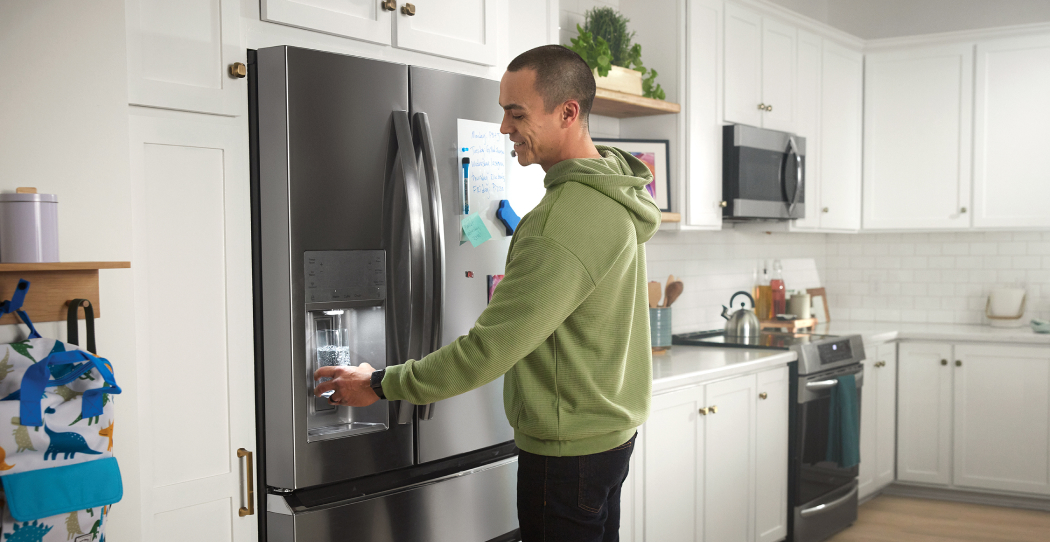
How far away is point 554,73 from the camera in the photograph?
153 centimetres

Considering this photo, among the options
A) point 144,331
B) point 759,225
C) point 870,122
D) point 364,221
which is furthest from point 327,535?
point 870,122

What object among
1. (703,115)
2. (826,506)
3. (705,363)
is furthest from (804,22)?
(826,506)

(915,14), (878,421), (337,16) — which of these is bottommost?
(878,421)

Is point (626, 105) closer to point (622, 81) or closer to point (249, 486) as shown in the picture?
point (622, 81)

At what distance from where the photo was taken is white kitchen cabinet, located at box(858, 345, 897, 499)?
13.6 feet

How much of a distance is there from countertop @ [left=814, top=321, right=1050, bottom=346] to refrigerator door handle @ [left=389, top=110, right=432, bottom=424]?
2931 mm

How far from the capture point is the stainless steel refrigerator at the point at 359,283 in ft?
5.78

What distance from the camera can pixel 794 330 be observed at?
430 centimetres

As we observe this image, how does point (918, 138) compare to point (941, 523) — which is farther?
point (918, 138)

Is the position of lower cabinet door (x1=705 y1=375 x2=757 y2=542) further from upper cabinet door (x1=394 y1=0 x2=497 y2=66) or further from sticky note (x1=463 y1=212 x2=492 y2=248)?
upper cabinet door (x1=394 y1=0 x2=497 y2=66)

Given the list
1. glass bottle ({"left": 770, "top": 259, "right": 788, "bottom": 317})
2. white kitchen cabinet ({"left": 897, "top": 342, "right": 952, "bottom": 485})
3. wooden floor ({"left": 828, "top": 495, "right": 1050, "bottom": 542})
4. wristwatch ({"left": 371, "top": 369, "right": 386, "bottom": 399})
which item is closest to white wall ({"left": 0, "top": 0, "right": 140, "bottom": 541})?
wristwatch ({"left": 371, "top": 369, "right": 386, "bottom": 399})

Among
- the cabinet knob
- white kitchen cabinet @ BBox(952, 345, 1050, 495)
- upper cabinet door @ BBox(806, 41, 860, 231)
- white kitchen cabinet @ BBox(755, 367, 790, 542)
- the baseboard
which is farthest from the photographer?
upper cabinet door @ BBox(806, 41, 860, 231)

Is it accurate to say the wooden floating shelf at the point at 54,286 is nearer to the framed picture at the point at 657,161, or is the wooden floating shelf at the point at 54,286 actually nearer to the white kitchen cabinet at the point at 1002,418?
the framed picture at the point at 657,161

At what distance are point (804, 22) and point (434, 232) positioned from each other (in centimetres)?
298
